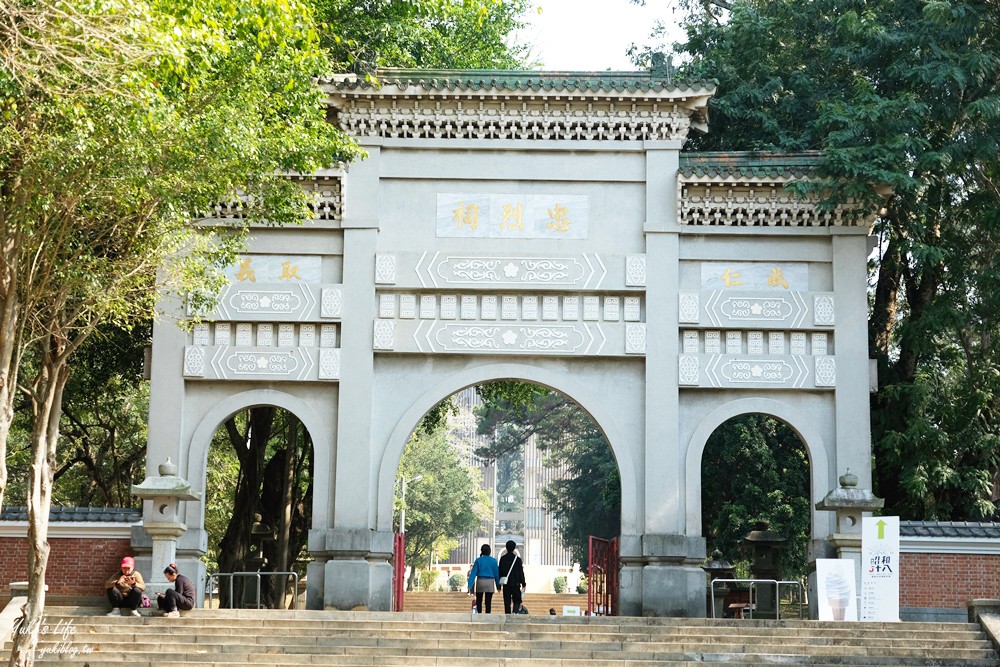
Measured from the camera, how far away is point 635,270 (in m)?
16.5

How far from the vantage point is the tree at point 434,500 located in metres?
42.1

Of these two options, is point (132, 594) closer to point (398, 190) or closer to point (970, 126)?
point (398, 190)

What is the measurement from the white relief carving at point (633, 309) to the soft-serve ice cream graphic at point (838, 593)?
3.95 metres

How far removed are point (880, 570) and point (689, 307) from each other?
3.98 m

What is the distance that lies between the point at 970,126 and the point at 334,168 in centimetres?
808

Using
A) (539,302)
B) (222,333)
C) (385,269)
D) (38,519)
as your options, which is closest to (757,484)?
(539,302)

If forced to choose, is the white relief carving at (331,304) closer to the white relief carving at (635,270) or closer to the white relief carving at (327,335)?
the white relief carving at (327,335)

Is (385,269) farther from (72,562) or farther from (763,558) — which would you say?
(763,558)

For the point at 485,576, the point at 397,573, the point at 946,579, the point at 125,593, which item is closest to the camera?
the point at 125,593

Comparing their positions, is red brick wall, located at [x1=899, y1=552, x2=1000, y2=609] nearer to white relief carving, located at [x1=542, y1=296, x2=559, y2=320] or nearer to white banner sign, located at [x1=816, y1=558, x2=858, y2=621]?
white banner sign, located at [x1=816, y1=558, x2=858, y2=621]

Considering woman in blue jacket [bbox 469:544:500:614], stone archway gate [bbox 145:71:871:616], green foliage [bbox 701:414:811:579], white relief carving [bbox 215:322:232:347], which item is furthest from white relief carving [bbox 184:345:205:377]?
green foliage [bbox 701:414:811:579]

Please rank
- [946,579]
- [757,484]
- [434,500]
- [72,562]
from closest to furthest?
[946,579] < [72,562] < [757,484] < [434,500]

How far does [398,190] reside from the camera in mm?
16828

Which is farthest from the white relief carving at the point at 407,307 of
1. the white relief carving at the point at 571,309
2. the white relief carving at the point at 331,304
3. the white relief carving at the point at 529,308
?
the white relief carving at the point at 571,309
